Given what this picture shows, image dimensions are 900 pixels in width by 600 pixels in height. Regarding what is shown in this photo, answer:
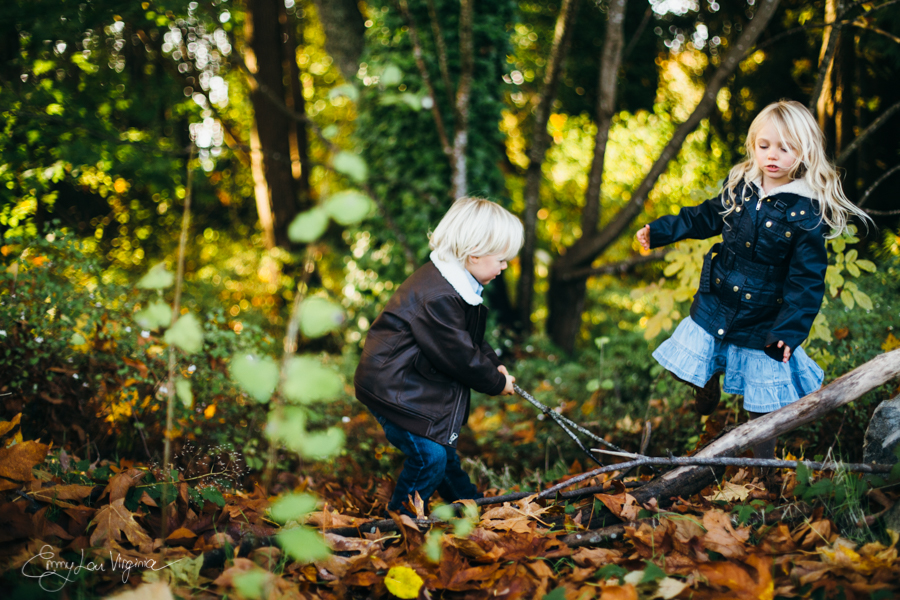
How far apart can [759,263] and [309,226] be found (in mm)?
1972

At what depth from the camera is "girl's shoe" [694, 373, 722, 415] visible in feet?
8.59

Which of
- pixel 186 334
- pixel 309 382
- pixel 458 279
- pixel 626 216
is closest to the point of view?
pixel 309 382

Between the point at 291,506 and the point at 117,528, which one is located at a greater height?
the point at 291,506

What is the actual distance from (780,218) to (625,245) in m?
6.96

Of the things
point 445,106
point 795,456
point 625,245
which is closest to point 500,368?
point 795,456

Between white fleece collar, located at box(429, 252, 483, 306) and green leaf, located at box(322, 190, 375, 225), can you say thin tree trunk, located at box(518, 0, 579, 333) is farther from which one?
green leaf, located at box(322, 190, 375, 225)

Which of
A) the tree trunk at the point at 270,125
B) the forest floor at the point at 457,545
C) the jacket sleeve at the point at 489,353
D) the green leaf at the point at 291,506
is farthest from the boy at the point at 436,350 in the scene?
the tree trunk at the point at 270,125

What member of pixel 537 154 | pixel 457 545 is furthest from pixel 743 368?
pixel 537 154


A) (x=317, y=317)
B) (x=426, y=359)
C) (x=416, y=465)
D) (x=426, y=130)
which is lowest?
(x=416, y=465)

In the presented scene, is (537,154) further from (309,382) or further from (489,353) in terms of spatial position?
(309,382)

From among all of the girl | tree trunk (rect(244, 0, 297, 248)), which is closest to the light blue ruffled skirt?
the girl

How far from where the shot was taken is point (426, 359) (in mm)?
2426

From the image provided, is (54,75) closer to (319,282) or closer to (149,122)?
(149,122)

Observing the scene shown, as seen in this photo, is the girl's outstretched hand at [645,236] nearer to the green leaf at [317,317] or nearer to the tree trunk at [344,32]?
the green leaf at [317,317]
